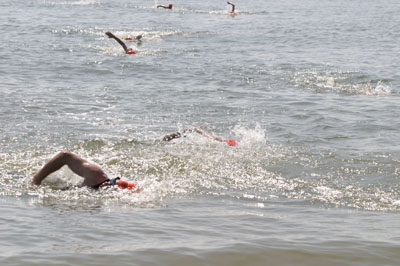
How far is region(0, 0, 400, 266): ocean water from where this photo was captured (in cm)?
662

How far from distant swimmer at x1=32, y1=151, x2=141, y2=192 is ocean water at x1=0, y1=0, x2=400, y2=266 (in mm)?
138

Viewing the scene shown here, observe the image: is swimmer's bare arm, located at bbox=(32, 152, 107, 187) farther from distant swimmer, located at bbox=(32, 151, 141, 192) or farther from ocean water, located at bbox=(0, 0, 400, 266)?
ocean water, located at bbox=(0, 0, 400, 266)

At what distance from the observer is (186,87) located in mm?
16875

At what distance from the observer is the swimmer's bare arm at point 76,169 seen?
8625 mm

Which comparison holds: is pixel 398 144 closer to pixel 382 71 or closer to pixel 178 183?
pixel 178 183

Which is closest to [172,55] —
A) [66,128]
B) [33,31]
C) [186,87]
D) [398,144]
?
[186,87]

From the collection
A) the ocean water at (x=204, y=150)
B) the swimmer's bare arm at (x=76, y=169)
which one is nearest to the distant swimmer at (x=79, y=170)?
the swimmer's bare arm at (x=76, y=169)

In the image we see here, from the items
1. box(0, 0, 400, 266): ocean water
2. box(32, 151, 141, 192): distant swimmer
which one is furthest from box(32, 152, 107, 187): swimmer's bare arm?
box(0, 0, 400, 266): ocean water

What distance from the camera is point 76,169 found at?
28.7 ft

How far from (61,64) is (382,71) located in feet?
32.7

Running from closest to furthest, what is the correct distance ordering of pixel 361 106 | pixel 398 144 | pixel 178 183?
1. pixel 178 183
2. pixel 398 144
3. pixel 361 106

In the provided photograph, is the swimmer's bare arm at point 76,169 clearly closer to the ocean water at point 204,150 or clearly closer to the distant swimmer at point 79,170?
the distant swimmer at point 79,170

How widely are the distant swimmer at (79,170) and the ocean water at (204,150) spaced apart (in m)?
0.14

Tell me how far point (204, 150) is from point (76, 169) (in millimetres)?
2926
